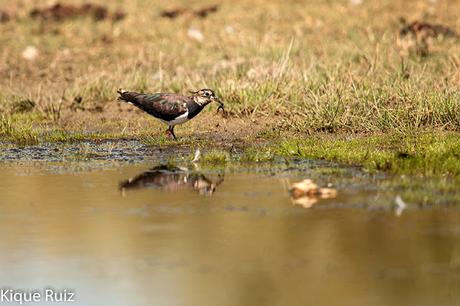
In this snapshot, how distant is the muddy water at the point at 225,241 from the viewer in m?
7.15

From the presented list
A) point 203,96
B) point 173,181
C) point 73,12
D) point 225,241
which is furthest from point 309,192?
point 73,12

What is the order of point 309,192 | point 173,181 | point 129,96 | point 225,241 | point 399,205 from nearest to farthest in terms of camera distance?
point 225,241
point 399,205
point 309,192
point 173,181
point 129,96

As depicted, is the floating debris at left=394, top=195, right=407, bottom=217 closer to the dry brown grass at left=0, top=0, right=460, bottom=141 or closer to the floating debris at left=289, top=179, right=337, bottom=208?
the floating debris at left=289, top=179, right=337, bottom=208

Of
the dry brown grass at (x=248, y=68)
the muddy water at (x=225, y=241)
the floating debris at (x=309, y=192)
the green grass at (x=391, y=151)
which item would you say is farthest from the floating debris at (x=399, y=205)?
the dry brown grass at (x=248, y=68)

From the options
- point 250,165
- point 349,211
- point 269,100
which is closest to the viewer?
point 349,211

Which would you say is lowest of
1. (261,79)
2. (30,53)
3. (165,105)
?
(165,105)

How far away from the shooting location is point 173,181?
11375 mm

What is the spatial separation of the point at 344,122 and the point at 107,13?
1307cm

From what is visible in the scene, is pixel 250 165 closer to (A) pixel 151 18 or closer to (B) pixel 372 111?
(B) pixel 372 111

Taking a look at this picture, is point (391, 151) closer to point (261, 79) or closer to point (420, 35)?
point (261, 79)

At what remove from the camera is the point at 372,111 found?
14391 millimetres

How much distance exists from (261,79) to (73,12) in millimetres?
10823

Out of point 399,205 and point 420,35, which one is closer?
point 399,205

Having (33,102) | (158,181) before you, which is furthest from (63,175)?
(33,102)
